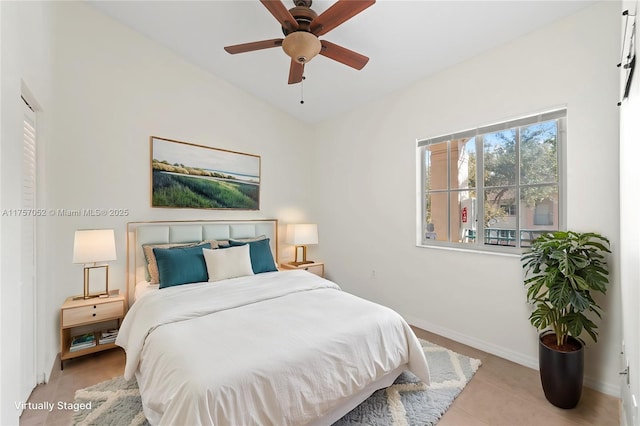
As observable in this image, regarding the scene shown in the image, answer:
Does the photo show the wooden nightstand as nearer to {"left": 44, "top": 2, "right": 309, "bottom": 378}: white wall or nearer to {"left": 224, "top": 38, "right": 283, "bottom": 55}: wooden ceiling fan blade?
{"left": 44, "top": 2, "right": 309, "bottom": 378}: white wall

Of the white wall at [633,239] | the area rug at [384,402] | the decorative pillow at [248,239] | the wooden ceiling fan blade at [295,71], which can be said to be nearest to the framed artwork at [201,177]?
the decorative pillow at [248,239]

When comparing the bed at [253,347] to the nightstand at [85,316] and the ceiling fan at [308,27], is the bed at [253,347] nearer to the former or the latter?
the nightstand at [85,316]

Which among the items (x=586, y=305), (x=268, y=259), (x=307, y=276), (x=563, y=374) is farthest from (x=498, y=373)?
(x=268, y=259)

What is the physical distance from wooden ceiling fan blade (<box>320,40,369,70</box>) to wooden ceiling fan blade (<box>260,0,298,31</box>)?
0.27m

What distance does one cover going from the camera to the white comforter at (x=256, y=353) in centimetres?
139

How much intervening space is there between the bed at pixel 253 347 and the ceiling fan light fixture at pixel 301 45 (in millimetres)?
1870

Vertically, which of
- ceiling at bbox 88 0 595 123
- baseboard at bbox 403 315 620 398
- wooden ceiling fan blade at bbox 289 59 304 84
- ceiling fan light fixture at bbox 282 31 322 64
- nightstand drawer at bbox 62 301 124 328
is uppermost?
ceiling at bbox 88 0 595 123

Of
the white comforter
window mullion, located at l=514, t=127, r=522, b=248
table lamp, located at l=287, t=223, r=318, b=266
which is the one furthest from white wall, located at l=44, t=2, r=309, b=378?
window mullion, located at l=514, t=127, r=522, b=248

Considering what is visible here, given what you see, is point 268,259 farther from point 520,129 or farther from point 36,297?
point 520,129

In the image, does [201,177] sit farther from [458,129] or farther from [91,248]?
[458,129]

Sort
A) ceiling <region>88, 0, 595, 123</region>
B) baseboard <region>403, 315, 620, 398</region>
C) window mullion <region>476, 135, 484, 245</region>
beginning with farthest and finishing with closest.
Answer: window mullion <region>476, 135, 484, 245</region>, ceiling <region>88, 0, 595, 123</region>, baseboard <region>403, 315, 620, 398</region>

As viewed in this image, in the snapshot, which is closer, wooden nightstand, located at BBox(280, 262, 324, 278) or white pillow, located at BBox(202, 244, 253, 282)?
white pillow, located at BBox(202, 244, 253, 282)

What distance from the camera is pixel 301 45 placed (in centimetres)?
204

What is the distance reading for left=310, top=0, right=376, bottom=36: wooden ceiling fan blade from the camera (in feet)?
5.60
